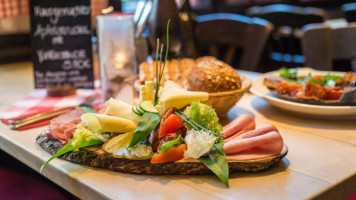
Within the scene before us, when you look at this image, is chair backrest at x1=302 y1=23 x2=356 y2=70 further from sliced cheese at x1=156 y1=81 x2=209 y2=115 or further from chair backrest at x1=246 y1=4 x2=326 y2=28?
chair backrest at x1=246 y1=4 x2=326 y2=28

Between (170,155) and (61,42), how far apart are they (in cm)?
97

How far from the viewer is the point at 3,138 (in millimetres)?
1132

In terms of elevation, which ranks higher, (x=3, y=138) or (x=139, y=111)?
(x=139, y=111)

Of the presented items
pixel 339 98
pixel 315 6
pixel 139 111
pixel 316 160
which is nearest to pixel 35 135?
pixel 139 111

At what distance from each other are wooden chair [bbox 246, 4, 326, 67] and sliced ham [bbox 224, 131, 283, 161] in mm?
2878

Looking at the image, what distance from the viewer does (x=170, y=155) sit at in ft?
2.72

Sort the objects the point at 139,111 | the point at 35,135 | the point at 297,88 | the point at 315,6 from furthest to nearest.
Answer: the point at 315,6
the point at 297,88
the point at 35,135
the point at 139,111

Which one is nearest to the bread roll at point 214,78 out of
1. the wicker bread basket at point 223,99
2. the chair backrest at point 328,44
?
the wicker bread basket at point 223,99

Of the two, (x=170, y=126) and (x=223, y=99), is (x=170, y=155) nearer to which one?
(x=170, y=126)

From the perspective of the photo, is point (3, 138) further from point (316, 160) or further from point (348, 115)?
point (348, 115)

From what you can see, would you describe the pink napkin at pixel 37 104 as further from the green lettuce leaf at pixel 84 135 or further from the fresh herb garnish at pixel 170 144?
the fresh herb garnish at pixel 170 144

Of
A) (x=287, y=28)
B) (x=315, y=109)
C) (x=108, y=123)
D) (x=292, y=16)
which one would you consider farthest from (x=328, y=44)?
(x=287, y=28)

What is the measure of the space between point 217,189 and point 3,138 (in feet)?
2.32

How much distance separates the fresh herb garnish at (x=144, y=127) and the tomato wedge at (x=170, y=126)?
2 centimetres
